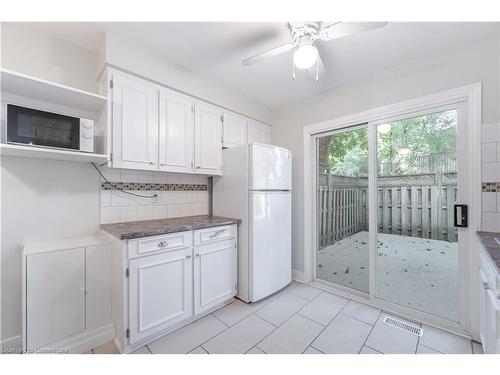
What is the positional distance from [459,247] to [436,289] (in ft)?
1.60

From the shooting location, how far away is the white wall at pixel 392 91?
64.1 inches

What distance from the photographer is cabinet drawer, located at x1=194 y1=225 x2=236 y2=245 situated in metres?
1.92

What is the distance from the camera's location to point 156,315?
1.65 m

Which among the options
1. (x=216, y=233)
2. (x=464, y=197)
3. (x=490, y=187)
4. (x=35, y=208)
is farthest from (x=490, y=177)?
(x=35, y=208)

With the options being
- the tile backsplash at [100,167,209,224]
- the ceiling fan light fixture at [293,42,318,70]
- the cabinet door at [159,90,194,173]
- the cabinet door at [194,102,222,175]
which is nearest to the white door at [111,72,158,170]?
the cabinet door at [159,90,194,173]

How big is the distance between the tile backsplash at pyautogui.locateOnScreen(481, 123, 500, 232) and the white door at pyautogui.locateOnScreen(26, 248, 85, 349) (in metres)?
3.08

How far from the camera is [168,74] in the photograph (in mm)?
1986

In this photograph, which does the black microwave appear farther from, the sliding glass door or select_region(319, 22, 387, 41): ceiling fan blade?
the sliding glass door

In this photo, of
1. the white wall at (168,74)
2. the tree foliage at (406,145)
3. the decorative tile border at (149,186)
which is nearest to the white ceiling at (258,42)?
the white wall at (168,74)

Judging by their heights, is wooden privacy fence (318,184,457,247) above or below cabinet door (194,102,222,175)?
below

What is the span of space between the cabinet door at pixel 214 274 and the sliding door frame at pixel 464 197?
3.53ft

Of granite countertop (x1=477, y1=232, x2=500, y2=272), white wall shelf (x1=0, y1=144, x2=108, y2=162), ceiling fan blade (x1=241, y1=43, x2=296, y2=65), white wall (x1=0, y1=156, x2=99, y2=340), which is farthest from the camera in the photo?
white wall (x1=0, y1=156, x2=99, y2=340)

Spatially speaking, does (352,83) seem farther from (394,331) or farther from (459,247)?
(394,331)
